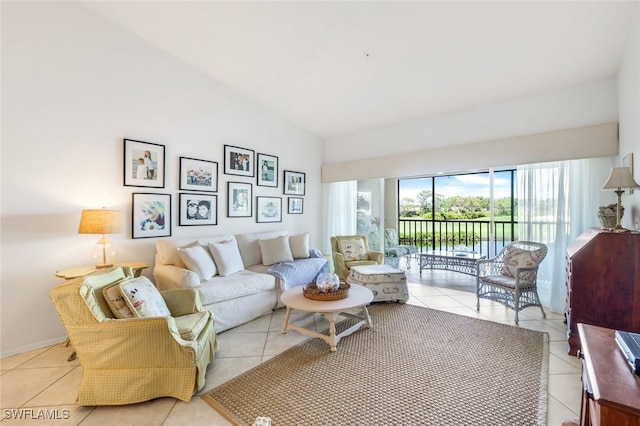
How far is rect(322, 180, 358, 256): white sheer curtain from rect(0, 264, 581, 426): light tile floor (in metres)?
2.38

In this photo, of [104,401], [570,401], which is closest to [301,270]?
[104,401]

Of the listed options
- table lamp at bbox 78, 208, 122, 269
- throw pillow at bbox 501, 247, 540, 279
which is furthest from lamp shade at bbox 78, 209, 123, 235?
throw pillow at bbox 501, 247, 540, 279

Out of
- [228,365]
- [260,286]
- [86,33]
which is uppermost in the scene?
[86,33]

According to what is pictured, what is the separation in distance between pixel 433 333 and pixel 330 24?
3.27 m

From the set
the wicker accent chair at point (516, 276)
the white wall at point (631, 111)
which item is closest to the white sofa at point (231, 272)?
the wicker accent chair at point (516, 276)

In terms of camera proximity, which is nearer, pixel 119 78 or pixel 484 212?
pixel 119 78

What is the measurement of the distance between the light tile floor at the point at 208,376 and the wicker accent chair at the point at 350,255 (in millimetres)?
1189

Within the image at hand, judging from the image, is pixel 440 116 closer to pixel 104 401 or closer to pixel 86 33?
pixel 86 33

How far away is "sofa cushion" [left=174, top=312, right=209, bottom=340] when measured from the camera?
2.02 meters

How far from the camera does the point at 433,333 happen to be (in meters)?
2.88

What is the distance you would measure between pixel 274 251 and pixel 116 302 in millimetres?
2330

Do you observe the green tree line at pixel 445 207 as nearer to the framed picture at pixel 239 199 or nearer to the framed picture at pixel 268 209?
the framed picture at pixel 268 209

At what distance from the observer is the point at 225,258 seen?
3557 millimetres

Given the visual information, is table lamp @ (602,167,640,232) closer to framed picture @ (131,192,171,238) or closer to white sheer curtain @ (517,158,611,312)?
A: white sheer curtain @ (517,158,611,312)
